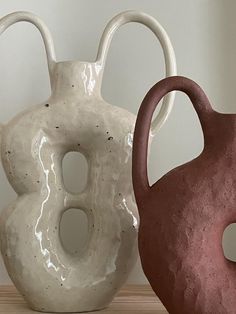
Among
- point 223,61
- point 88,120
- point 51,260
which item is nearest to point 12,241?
point 51,260

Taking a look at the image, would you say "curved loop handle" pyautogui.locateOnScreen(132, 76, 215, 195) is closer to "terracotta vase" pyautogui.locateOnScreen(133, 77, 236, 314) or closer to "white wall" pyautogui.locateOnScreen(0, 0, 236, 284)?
"terracotta vase" pyautogui.locateOnScreen(133, 77, 236, 314)

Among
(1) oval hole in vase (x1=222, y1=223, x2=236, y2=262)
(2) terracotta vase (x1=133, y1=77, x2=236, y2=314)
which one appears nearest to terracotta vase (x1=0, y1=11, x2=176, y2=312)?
(2) terracotta vase (x1=133, y1=77, x2=236, y2=314)

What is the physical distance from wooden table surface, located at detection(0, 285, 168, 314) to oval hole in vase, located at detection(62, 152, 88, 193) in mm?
149

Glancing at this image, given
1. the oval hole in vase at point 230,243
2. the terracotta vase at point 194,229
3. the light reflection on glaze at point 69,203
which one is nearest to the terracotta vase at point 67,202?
the light reflection on glaze at point 69,203

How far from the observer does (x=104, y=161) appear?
768 mm

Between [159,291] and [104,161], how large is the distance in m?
0.18

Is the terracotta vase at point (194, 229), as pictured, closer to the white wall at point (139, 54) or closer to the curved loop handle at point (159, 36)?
the curved loop handle at point (159, 36)

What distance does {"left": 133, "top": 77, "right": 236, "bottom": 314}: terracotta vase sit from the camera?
623 mm

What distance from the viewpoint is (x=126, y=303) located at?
811 mm

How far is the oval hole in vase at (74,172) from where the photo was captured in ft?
3.11

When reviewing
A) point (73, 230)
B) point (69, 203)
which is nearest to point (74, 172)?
point (73, 230)

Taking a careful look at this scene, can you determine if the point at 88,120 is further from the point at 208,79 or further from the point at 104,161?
the point at 208,79

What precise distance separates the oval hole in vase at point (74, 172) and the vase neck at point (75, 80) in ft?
0.57

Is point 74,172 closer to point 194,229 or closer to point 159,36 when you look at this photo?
point 159,36
